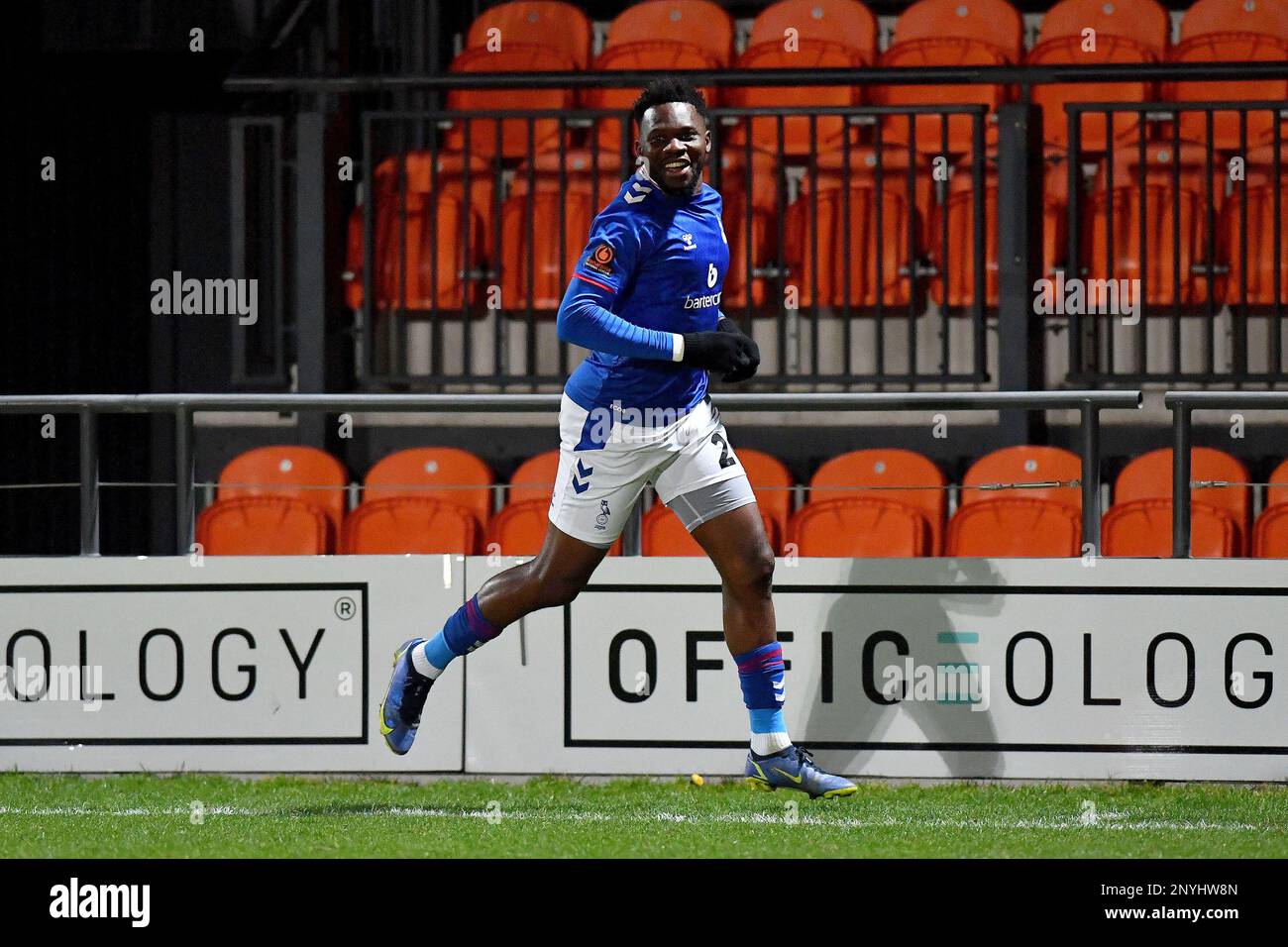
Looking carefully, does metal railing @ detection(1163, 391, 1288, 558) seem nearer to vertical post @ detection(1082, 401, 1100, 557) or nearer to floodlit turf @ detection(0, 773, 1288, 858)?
vertical post @ detection(1082, 401, 1100, 557)

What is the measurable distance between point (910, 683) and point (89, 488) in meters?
2.93

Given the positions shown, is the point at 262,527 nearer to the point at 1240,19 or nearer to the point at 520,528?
the point at 520,528

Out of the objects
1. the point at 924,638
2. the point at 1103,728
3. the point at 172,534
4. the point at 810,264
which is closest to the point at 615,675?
the point at 924,638

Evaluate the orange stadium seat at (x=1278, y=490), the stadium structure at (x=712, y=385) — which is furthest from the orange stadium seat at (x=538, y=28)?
the orange stadium seat at (x=1278, y=490)

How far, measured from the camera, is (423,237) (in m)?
9.11

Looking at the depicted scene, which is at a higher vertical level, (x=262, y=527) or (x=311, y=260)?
(x=311, y=260)

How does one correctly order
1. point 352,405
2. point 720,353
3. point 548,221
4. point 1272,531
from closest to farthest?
point 720,353 → point 352,405 → point 1272,531 → point 548,221

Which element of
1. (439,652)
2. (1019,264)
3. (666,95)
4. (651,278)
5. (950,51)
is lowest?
(439,652)

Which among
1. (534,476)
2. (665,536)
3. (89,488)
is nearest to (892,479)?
(665,536)

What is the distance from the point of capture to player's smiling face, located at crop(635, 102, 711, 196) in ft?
18.0

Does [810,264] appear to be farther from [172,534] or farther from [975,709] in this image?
[172,534]

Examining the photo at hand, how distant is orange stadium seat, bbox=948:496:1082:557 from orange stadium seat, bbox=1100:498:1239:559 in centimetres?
25

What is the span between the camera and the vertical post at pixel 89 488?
6871 mm

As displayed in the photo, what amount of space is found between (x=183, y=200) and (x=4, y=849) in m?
5.62
